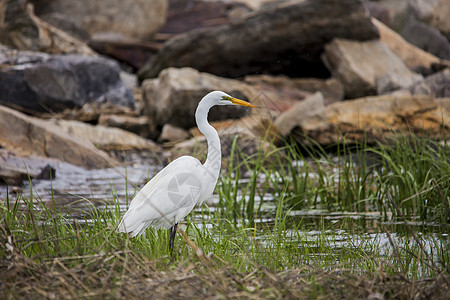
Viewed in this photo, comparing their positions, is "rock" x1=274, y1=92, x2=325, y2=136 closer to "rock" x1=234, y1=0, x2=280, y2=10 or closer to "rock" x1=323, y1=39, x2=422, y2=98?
"rock" x1=323, y1=39, x2=422, y2=98

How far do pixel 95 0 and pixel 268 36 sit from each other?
31.2ft

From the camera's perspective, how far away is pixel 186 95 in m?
10.4

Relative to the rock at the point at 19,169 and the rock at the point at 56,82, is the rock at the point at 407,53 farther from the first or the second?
the rock at the point at 19,169

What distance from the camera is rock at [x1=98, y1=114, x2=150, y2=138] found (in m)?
11.1

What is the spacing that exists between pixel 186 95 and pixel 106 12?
433 inches

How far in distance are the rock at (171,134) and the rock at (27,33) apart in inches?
174

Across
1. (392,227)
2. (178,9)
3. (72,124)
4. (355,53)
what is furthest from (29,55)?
(178,9)

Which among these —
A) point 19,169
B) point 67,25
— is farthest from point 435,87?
point 67,25

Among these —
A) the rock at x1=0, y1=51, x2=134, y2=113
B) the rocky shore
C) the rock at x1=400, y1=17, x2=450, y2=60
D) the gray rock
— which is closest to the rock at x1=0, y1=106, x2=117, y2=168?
the rocky shore

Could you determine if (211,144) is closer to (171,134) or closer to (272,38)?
(171,134)

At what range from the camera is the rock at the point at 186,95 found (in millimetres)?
10245

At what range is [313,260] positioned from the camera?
379 cm

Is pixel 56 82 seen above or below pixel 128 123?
above

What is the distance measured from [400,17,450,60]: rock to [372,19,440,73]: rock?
2.95m
